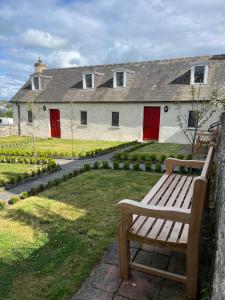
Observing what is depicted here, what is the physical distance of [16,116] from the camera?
2320 centimetres

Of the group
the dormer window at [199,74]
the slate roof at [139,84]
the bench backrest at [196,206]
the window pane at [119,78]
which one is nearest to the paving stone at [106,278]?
the bench backrest at [196,206]

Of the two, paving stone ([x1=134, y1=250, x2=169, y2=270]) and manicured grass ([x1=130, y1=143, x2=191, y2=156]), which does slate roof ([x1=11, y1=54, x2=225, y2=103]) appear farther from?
paving stone ([x1=134, y1=250, x2=169, y2=270])

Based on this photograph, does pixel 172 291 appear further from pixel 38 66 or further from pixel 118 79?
pixel 38 66

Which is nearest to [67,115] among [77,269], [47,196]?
[47,196]

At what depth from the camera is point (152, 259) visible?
3.30 m

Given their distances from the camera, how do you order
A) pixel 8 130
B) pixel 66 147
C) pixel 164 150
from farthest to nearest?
1. pixel 8 130
2. pixel 66 147
3. pixel 164 150

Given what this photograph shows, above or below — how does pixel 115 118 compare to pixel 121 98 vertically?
below

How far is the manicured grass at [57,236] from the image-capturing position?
3.01m

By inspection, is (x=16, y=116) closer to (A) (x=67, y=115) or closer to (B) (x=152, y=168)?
(A) (x=67, y=115)

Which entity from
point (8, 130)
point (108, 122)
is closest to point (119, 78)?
point (108, 122)

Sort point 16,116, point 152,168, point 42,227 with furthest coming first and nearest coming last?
point 16,116, point 152,168, point 42,227

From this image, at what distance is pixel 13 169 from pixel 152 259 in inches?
307

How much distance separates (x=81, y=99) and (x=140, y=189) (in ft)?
47.9

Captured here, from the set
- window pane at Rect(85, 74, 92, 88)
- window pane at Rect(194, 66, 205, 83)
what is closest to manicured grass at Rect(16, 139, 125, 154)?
window pane at Rect(85, 74, 92, 88)
